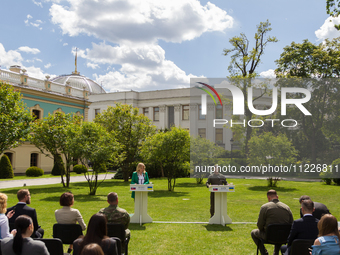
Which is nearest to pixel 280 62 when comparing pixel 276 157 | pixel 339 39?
pixel 339 39

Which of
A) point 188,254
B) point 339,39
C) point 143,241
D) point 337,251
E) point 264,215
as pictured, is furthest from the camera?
point 339,39

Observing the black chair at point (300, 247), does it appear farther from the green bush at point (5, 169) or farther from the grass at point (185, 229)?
the green bush at point (5, 169)

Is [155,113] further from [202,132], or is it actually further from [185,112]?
[202,132]

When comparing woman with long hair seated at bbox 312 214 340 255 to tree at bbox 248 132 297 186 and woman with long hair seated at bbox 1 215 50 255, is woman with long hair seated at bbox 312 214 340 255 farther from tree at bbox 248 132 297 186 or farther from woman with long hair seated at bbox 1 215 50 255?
tree at bbox 248 132 297 186

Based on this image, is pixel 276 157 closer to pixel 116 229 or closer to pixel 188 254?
pixel 188 254

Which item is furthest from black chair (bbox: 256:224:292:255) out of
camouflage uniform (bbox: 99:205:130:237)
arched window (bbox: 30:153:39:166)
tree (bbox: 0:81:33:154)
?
arched window (bbox: 30:153:39:166)

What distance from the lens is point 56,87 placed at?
40.4 meters

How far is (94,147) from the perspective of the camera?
56.7 ft

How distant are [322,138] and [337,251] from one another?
47.1ft

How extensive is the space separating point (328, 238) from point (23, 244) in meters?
3.59

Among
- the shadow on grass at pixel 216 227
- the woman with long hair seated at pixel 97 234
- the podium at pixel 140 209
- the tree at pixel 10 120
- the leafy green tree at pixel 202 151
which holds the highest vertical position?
the tree at pixel 10 120

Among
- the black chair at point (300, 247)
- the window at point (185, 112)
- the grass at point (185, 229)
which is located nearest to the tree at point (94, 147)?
the grass at point (185, 229)

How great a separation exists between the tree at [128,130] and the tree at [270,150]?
12735 millimetres

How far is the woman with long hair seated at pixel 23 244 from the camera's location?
11.8 ft
